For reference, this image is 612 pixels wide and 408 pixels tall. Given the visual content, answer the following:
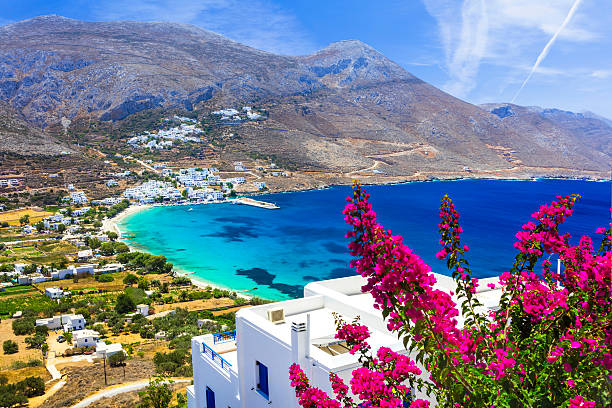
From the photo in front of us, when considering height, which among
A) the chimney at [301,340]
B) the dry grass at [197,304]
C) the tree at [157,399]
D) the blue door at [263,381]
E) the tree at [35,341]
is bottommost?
the dry grass at [197,304]

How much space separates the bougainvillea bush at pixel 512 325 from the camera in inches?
95.0

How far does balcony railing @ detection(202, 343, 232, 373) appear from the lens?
28.2 ft

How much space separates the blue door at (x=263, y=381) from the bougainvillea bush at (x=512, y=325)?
4644 mm

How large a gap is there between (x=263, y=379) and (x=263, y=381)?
0.03 meters

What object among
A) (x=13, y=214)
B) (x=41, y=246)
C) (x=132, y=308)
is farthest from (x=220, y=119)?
(x=132, y=308)

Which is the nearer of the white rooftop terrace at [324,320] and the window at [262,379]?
the white rooftop terrace at [324,320]

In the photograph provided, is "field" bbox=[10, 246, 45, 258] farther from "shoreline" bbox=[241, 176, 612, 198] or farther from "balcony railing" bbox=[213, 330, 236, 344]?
"shoreline" bbox=[241, 176, 612, 198]

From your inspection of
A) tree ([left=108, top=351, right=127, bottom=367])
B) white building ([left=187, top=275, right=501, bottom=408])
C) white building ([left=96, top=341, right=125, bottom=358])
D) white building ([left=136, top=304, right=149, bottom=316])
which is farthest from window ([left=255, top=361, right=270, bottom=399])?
white building ([left=136, top=304, right=149, bottom=316])

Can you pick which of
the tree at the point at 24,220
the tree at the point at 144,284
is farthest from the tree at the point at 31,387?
the tree at the point at 24,220

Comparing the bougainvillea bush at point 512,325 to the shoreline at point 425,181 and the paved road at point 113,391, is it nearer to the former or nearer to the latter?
the paved road at point 113,391

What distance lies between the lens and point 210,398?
371 inches

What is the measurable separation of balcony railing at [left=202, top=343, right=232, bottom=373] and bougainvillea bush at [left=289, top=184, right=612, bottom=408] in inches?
248

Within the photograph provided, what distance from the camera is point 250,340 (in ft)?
24.2

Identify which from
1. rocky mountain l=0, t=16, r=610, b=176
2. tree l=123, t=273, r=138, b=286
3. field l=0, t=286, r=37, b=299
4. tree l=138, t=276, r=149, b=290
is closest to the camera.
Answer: field l=0, t=286, r=37, b=299
